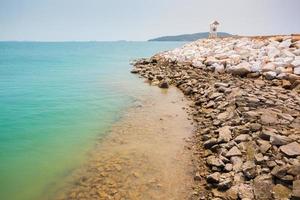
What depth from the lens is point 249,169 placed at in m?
6.46

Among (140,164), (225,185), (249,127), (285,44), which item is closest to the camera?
(225,185)

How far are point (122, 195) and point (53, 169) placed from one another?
283cm

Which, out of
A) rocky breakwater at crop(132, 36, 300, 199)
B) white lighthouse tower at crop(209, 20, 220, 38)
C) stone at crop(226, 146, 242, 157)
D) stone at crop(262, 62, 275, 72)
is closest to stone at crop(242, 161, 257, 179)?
rocky breakwater at crop(132, 36, 300, 199)

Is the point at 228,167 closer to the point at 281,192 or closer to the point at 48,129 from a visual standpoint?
the point at 281,192

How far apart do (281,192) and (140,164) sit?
3.87m

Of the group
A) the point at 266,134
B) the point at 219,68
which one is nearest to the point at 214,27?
the point at 219,68

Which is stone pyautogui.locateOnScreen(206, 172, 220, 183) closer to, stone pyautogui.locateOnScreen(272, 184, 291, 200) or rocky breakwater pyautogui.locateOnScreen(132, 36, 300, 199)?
rocky breakwater pyautogui.locateOnScreen(132, 36, 300, 199)

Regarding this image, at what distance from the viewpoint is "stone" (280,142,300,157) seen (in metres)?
6.65

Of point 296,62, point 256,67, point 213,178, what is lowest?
point 213,178

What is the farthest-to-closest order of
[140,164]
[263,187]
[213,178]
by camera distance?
[140,164] < [213,178] < [263,187]

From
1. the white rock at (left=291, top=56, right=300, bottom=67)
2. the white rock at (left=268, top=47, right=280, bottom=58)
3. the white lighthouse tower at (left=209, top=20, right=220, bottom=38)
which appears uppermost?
the white lighthouse tower at (left=209, top=20, right=220, bottom=38)

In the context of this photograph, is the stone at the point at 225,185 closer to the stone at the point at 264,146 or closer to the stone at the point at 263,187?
the stone at the point at 263,187

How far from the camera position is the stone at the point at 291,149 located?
665 centimetres

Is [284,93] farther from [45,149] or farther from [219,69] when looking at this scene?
[45,149]
